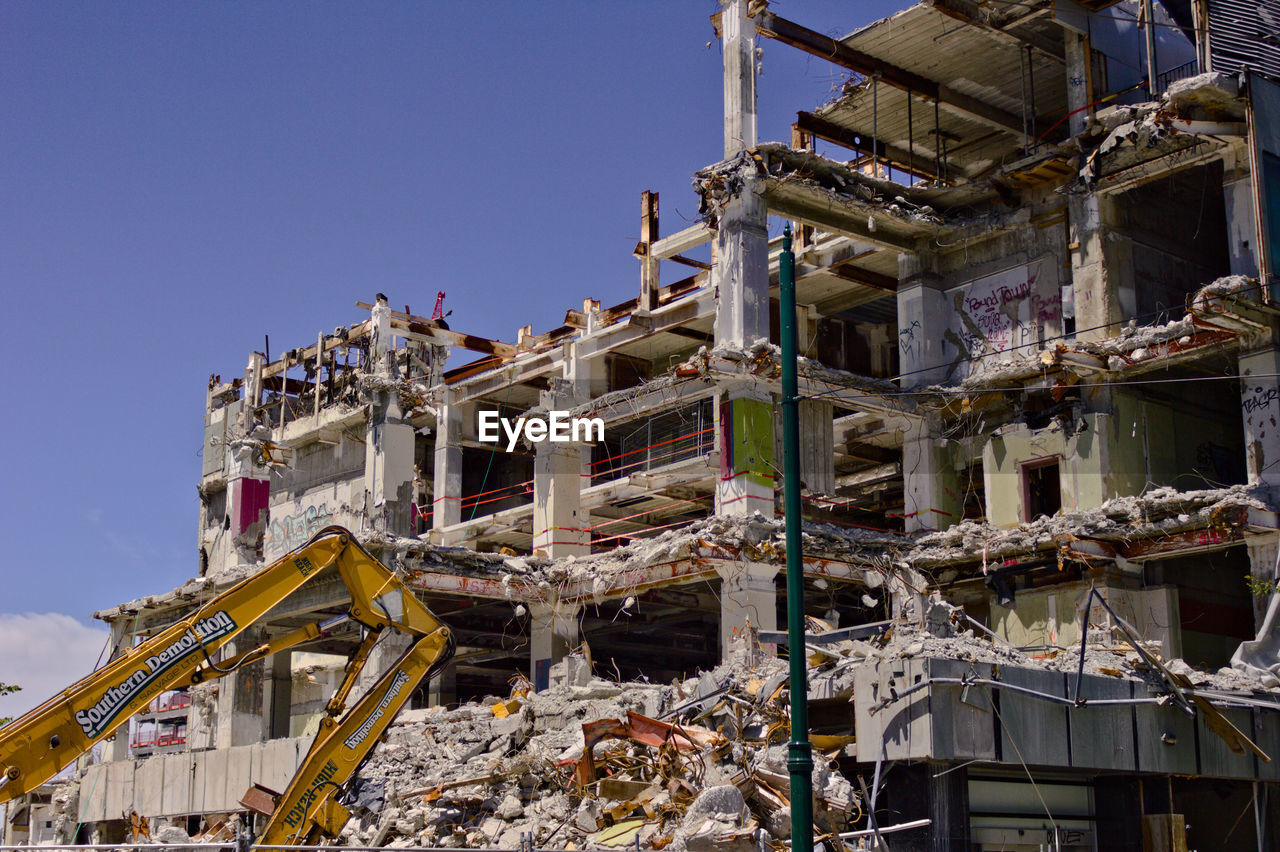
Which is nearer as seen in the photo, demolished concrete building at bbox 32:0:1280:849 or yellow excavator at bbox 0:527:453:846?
yellow excavator at bbox 0:527:453:846

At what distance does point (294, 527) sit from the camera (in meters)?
54.4

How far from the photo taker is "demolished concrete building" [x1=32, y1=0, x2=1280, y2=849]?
17.2 meters

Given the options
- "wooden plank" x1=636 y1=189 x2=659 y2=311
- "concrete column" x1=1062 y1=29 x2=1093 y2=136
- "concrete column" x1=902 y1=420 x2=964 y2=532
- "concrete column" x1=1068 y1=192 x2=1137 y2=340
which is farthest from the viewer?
"wooden plank" x1=636 y1=189 x2=659 y2=311

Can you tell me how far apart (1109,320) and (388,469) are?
16.4 m

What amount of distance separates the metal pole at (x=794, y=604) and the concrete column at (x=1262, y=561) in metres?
17.0

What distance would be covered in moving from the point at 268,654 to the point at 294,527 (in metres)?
36.8

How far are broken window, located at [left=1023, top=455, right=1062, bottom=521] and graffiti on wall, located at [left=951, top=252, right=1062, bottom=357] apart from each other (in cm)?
278

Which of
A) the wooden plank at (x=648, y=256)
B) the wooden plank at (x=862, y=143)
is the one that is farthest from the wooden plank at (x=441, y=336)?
the wooden plank at (x=862, y=143)

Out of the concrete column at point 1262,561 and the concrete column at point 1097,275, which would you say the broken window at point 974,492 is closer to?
the concrete column at point 1097,275

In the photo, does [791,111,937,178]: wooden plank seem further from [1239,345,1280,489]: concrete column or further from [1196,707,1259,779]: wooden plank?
[1196,707,1259,779]: wooden plank

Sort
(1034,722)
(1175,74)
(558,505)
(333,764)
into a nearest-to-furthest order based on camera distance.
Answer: (1034,722) < (333,764) < (1175,74) < (558,505)

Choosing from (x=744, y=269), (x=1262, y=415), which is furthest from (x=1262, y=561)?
(x=744, y=269)

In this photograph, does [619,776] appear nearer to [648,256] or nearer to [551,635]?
[551,635]

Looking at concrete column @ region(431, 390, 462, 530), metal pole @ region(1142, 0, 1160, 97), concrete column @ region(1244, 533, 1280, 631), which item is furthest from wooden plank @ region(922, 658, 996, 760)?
concrete column @ region(431, 390, 462, 530)
